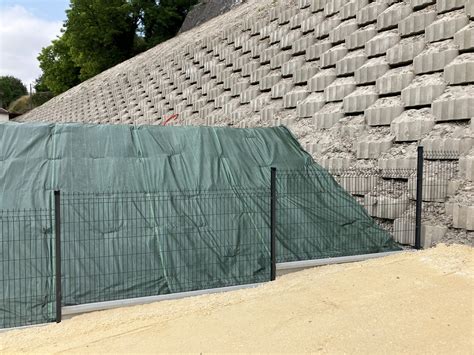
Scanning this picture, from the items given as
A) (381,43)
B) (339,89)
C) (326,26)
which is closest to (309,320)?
(339,89)

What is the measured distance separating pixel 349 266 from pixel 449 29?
3.92 m

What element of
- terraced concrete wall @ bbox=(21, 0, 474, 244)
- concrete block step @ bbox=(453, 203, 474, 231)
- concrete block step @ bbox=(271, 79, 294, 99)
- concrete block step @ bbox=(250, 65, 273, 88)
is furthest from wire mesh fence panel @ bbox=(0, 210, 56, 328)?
concrete block step @ bbox=(250, 65, 273, 88)

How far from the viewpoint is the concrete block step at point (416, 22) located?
284 inches

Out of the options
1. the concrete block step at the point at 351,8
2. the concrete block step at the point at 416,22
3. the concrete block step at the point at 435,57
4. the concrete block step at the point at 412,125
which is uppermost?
the concrete block step at the point at 351,8

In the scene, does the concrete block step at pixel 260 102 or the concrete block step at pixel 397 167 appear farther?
the concrete block step at pixel 260 102

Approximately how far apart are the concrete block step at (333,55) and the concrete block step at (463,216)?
4.21 m

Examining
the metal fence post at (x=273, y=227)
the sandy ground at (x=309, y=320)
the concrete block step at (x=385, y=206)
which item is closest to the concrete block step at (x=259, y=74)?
the concrete block step at (x=385, y=206)

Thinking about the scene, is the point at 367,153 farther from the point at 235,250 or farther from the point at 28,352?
the point at 28,352

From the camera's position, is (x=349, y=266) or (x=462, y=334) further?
(x=349, y=266)

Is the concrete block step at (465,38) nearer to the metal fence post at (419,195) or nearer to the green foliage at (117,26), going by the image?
the metal fence post at (419,195)

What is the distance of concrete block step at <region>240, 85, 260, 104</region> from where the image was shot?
38.5 ft

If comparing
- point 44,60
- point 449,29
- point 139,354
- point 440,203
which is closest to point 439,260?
point 440,203

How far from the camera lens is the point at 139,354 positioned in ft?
13.1

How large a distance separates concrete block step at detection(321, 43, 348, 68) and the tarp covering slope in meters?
2.69
